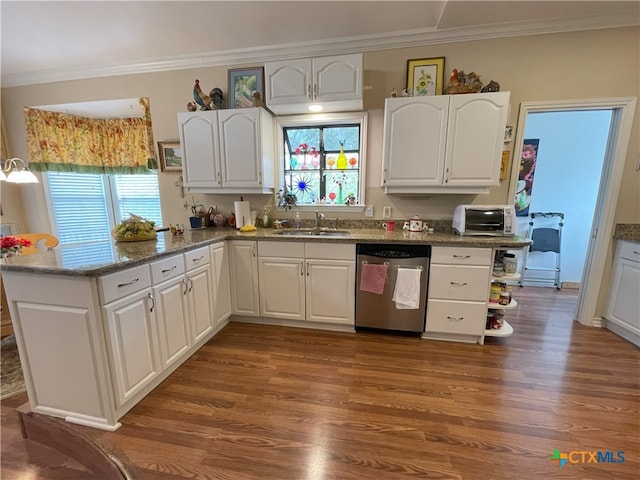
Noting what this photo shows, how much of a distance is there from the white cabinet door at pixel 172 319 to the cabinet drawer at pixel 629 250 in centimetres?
365

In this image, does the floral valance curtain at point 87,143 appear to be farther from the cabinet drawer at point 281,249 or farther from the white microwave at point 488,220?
the white microwave at point 488,220

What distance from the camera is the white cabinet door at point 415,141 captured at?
7.56 ft

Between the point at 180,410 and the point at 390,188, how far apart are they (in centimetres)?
231

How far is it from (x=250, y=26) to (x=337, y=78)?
2.84ft

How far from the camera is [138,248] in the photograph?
5.92 feet

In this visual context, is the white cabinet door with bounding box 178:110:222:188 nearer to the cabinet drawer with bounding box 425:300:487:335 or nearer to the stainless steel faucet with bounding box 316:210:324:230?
the stainless steel faucet with bounding box 316:210:324:230

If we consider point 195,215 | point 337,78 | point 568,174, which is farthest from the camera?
point 568,174

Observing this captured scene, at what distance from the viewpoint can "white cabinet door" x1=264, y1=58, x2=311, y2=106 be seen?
2.44 m

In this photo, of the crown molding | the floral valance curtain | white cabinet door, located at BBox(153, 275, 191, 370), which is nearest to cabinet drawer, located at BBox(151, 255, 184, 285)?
white cabinet door, located at BBox(153, 275, 191, 370)

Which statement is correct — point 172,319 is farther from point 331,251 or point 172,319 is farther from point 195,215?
point 195,215

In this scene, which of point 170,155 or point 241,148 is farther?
point 170,155

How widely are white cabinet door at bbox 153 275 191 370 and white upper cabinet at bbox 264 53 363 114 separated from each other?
6.00 ft

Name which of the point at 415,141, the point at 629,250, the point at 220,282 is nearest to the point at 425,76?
the point at 415,141

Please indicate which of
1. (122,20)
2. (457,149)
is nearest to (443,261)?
(457,149)
